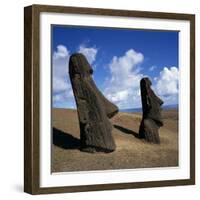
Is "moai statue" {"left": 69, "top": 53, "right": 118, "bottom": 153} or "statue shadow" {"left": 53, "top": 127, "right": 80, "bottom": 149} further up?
"moai statue" {"left": 69, "top": 53, "right": 118, "bottom": 153}

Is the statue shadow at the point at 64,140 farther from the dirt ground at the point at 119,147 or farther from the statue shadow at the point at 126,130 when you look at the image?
the statue shadow at the point at 126,130

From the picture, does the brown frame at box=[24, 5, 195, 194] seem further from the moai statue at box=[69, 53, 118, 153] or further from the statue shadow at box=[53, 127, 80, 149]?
the moai statue at box=[69, 53, 118, 153]

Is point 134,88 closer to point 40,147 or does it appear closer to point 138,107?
point 138,107

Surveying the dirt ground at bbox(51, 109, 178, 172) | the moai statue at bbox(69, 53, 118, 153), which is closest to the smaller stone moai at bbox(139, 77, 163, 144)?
the dirt ground at bbox(51, 109, 178, 172)

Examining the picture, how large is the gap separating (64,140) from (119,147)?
47 cm

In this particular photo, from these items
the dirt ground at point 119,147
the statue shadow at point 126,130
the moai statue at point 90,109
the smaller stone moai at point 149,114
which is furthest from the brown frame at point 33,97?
the smaller stone moai at point 149,114

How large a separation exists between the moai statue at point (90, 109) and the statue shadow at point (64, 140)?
0.18 feet

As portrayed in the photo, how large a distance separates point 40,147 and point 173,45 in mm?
1417

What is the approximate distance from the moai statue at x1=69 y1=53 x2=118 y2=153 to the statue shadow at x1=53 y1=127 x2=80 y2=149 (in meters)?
0.06

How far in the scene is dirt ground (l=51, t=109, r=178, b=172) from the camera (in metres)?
5.77

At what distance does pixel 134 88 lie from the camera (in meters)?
6.07

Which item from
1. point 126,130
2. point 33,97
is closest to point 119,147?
point 126,130

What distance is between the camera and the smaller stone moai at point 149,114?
610cm
